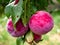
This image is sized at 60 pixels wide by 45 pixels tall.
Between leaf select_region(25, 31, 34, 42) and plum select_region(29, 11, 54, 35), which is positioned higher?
plum select_region(29, 11, 54, 35)

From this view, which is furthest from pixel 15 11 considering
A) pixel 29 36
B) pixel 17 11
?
pixel 29 36

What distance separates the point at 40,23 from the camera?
26.8 inches

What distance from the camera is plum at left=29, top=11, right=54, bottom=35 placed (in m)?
0.68

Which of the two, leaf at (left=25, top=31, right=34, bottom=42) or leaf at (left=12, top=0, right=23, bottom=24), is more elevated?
leaf at (left=12, top=0, right=23, bottom=24)

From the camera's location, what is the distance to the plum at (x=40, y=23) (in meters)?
0.68

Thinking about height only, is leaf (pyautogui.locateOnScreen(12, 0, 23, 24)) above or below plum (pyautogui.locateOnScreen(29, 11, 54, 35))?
above

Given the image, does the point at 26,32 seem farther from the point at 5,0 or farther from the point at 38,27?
the point at 5,0

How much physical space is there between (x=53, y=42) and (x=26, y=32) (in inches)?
105

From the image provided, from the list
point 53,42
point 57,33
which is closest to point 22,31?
point 53,42

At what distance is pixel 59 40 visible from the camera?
11.4 ft

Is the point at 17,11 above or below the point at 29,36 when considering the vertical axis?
above

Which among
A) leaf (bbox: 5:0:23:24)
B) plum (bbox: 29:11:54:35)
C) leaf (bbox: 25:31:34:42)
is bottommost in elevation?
leaf (bbox: 25:31:34:42)

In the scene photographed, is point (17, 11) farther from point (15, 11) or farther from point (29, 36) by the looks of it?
point (29, 36)

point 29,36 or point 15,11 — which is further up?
point 15,11
